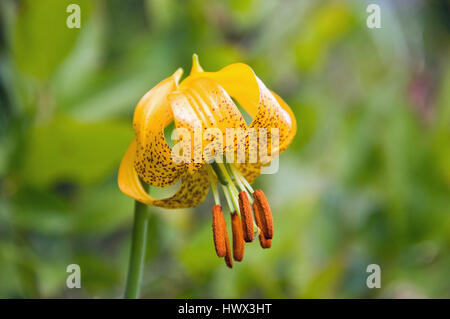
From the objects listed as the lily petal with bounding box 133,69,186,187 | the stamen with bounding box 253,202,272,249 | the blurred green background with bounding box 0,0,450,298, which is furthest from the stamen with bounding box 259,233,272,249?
the blurred green background with bounding box 0,0,450,298

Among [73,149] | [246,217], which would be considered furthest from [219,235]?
[73,149]

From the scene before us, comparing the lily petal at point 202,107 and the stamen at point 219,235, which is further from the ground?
the lily petal at point 202,107

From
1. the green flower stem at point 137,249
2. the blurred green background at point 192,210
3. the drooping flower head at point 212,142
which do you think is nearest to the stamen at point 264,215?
the drooping flower head at point 212,142

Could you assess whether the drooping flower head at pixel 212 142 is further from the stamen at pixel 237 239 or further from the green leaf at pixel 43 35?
the green leaf at pixel 43 35

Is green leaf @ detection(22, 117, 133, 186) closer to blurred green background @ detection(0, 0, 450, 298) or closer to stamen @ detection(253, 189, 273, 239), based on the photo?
blurred green background @ detection(0, 0, 450, 298)
